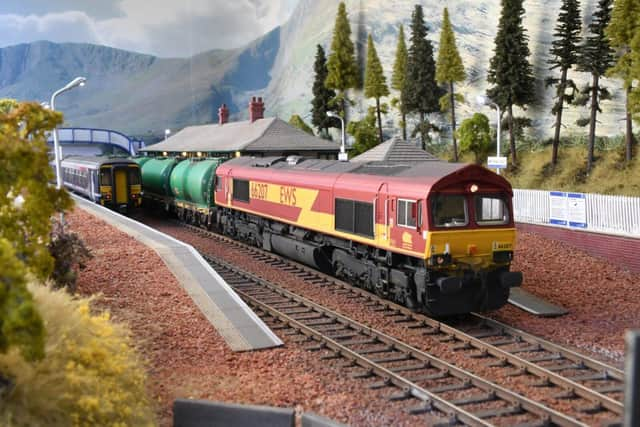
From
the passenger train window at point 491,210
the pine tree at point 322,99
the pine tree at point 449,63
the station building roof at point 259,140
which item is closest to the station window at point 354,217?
the passenger train window at point 491,210

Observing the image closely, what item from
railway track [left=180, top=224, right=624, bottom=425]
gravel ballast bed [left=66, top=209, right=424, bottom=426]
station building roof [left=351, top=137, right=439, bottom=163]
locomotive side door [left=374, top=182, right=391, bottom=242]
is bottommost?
railway track [left=180, top=224, right=624, bottom=425]

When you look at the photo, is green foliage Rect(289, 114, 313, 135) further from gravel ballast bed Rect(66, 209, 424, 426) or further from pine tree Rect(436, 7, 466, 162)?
gravel ballast bed Rect(66, 209, 424, 426)

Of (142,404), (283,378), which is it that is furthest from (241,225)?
(142,404)

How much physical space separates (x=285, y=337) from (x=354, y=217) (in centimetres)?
451

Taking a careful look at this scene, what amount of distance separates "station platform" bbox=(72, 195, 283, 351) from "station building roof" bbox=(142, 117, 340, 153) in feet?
57.2

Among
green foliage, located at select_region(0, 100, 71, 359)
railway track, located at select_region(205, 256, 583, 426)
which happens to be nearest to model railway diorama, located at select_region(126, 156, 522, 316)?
railway track, located at select_region(205, 256, 583, 426)

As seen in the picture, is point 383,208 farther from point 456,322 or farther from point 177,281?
point 177,281

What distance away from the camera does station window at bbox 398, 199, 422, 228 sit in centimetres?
1366

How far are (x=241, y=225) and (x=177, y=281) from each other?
9.83 meters

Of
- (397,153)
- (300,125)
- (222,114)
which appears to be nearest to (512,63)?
(397,153)

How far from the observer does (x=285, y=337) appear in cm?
1302

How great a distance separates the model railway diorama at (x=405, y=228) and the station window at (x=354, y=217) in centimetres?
3

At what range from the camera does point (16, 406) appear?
667 centimetres

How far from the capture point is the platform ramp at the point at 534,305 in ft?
49.9
